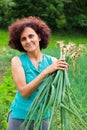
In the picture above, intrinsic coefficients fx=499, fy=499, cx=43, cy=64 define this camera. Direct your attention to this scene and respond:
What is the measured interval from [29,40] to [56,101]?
0.41 metres

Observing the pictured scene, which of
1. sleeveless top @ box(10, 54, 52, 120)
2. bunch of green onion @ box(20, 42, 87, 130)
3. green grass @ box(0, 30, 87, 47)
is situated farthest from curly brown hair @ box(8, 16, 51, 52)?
green grass @ box(0, 30, 87, 47)

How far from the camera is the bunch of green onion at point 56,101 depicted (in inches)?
104

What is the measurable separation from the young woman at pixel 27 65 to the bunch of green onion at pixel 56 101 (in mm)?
50

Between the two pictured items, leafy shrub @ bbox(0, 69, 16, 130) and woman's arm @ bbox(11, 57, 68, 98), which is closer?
woman's arm @ bbox(11, 57, 68, 98)

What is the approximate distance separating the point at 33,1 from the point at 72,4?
2.49m

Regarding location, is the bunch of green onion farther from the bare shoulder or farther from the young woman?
the bare shoulder

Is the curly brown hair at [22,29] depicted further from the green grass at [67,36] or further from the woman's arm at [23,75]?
the green grass at [67,36]

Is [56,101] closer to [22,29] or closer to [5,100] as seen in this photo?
[22,29]

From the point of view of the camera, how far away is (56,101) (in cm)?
264

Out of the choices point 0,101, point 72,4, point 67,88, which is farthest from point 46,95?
point 72,4

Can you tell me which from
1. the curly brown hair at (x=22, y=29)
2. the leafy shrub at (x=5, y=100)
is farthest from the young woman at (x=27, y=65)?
the leafy shrub at (x=5, y=100)

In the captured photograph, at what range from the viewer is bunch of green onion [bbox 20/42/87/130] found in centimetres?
264

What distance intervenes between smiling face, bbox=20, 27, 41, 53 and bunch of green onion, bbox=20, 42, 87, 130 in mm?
187

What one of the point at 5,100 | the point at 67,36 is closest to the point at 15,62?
the point at 5,100
